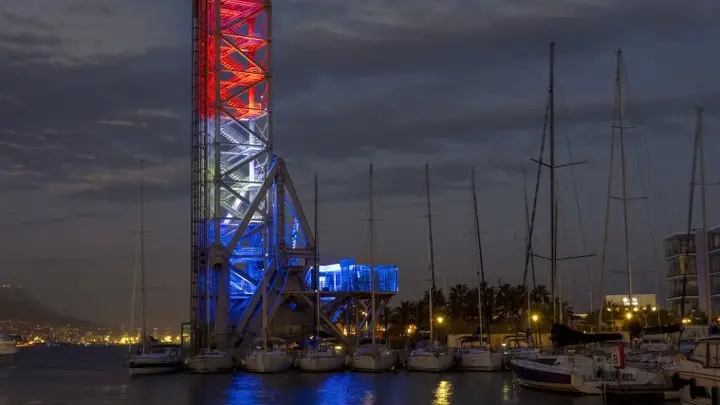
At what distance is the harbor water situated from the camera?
54.8 metres

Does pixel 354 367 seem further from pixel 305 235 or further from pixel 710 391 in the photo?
pixel 710 391

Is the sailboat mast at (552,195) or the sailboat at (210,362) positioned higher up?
the sailboat mast at (552,195)

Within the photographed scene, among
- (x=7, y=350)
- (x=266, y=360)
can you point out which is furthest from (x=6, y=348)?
(x=266, y=360)

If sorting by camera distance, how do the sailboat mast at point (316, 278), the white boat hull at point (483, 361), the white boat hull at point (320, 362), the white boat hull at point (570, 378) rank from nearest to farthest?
1. the white boat hull at point (570, 378)
2. the white boat hull at point (483, 361)
3. the white boat hull at point (320, 362)
4. the sailboat mast at point (316, 278)

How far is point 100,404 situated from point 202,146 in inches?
1508

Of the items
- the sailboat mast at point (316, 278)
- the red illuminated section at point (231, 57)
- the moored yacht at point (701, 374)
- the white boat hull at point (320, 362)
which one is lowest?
the white boat hull at point (320, 362)

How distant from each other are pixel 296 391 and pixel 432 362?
682 inches

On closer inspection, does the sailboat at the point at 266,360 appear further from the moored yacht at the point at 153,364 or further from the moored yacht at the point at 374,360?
the moored yacht at the point at 153,364

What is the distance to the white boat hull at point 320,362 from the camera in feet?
261

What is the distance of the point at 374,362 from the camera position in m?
78.2

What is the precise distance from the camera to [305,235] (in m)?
95.1

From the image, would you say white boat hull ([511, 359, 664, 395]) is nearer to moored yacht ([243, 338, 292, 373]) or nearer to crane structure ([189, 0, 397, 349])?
moored yacht ([243, 338, 292, 373])

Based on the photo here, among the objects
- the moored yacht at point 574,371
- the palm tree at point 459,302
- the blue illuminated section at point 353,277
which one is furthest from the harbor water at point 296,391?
the palm tree at point 459,302

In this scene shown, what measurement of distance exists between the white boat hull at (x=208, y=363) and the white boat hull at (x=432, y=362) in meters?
16.7
